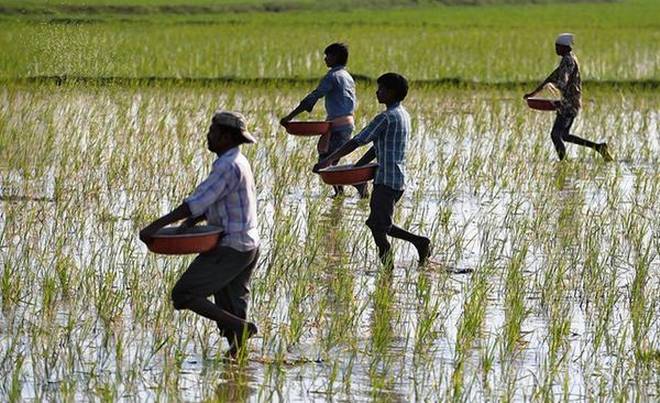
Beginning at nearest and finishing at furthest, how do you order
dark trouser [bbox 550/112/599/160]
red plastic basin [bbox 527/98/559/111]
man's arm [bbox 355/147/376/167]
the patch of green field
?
1. man's arm [bbox 355/147/376/167]
2. red plastic basin [bbox 527/98/559/111]
3. dark trouser [bbox 550/112/599/160]
4. the patch of green field

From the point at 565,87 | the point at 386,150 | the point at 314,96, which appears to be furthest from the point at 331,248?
the point at 565,87

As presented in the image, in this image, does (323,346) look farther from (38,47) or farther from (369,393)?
(38,47)

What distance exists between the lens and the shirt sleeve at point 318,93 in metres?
9.18

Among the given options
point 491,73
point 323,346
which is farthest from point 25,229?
point 491,73

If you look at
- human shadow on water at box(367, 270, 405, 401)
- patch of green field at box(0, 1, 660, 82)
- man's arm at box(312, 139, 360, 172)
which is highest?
patch of green field at box(0, 1, 660, 82)

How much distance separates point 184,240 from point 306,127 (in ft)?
12.4

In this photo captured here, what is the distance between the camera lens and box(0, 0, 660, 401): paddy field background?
212 inches

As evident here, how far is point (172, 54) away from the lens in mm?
20438

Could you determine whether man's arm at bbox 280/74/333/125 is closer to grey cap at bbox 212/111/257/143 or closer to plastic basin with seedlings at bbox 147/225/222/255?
grey cap at bbox 212/111/257/143

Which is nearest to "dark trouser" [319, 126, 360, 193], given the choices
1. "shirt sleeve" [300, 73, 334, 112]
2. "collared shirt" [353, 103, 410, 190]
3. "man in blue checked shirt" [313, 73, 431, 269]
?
"shirt sleeve" [300, 73, 334, 112]

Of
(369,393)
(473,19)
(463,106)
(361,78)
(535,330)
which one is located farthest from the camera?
(473,19)

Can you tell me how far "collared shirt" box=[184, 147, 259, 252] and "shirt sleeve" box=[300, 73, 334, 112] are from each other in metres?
3.74

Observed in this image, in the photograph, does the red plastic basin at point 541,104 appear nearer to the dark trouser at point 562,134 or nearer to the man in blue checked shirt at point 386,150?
the dark trouser at point 562,134

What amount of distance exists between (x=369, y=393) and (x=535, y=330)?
129 centimetres
